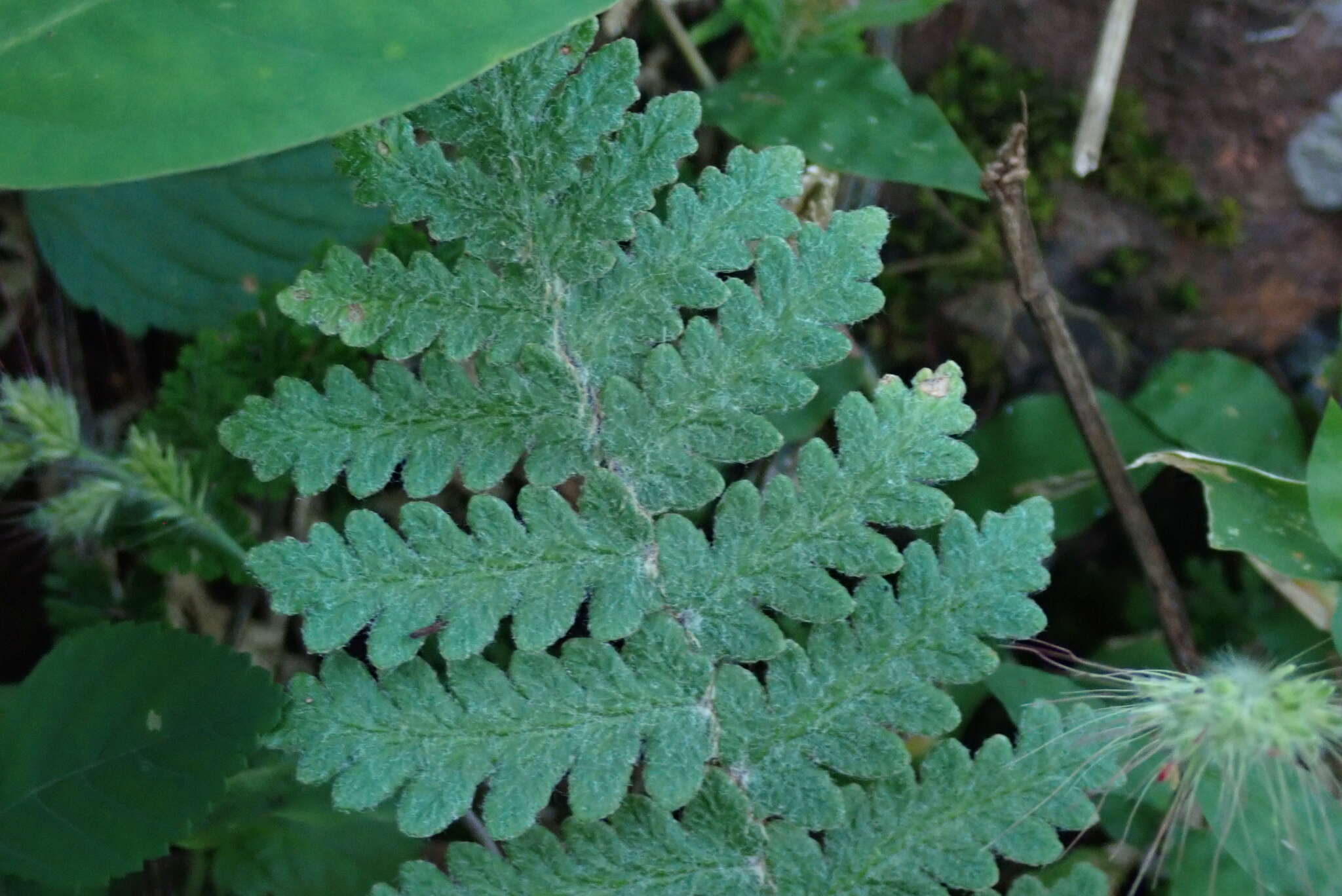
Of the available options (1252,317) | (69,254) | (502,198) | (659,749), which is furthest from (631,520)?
(1252,317)

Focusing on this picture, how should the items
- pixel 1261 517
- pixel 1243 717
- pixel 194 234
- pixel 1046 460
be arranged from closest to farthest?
pixel 1243 717, pixel 1261 517, pixel 1046 460, pixel 194 234

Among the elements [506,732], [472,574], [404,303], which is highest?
[404,303]

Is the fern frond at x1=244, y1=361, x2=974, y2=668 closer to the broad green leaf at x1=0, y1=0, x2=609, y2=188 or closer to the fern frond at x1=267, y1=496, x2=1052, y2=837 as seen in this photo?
the fern frond at x1=267, y1=496, x2=1052, y2=837

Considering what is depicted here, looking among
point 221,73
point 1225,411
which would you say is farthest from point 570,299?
point 1225,411

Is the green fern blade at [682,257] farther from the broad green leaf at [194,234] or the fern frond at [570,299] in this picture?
the broad green leaf at [194,234]

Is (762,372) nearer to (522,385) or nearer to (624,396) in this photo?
(624,396)

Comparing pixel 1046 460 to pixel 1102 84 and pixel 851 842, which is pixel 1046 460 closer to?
pixel 1102 84
